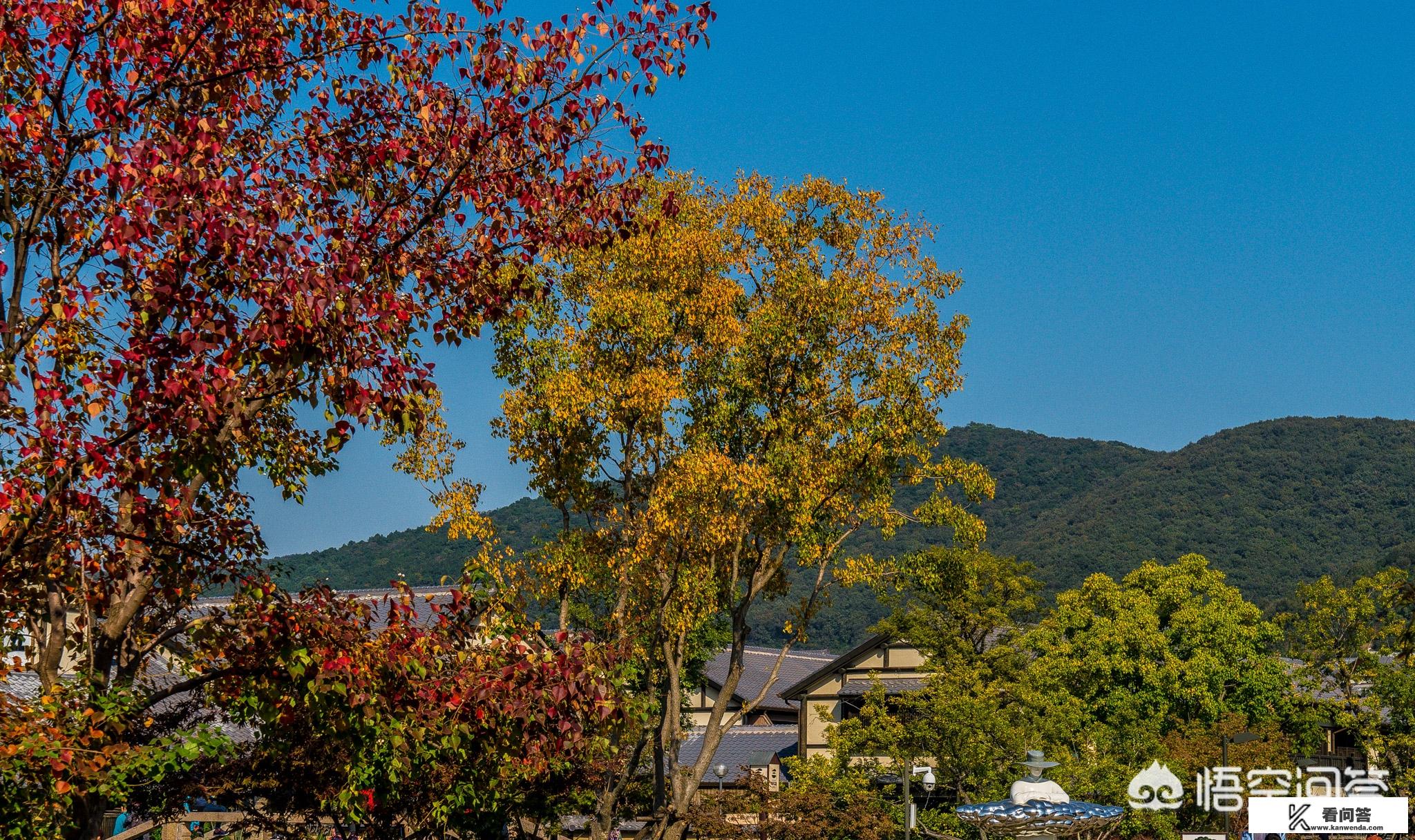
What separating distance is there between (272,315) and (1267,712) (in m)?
36.0

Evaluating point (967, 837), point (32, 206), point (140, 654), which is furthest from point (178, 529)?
point (967, 837)

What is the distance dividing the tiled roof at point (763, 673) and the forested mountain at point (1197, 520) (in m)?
21.9

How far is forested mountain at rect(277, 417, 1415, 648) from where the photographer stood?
84125 millimetres

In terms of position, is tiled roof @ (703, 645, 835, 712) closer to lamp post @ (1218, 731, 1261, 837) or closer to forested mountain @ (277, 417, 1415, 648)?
lamp post @ (1218, 731, 1261, 837)

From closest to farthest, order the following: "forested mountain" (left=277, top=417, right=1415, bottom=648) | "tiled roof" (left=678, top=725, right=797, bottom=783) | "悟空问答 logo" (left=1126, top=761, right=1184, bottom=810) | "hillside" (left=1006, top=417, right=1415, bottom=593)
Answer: "悟空问答 logo" (left=1126, top=761, right=1184, bottom=810) → "tiled roof" (left=678, top=725, right=797, bottom=783) → "hillside" (left=1006, top=417, right=1415, bottom=593) → "forested mountain" (left=277, top=417, right=1415, bottom=648)

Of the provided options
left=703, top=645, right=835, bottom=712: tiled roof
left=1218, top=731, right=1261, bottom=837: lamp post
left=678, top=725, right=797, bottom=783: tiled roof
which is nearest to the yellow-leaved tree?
left=1218, top=731, right=1261, bottom=837: lamp post

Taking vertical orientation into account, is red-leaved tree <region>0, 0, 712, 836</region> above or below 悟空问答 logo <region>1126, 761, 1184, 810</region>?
above

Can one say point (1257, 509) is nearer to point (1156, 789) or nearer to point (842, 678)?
point (842, 678)

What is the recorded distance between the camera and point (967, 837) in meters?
31.1

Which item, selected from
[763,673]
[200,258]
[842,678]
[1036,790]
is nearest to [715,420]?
[1036,790]

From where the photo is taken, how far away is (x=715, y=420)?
20.8 meters

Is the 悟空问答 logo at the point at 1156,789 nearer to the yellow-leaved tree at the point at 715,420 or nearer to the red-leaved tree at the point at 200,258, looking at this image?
the yellow-leaved tree at the point at 715,420

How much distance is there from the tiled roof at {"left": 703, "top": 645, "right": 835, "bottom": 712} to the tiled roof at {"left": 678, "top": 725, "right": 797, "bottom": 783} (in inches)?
50.3

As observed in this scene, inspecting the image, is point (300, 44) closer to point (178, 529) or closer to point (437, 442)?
point (178, 529)
